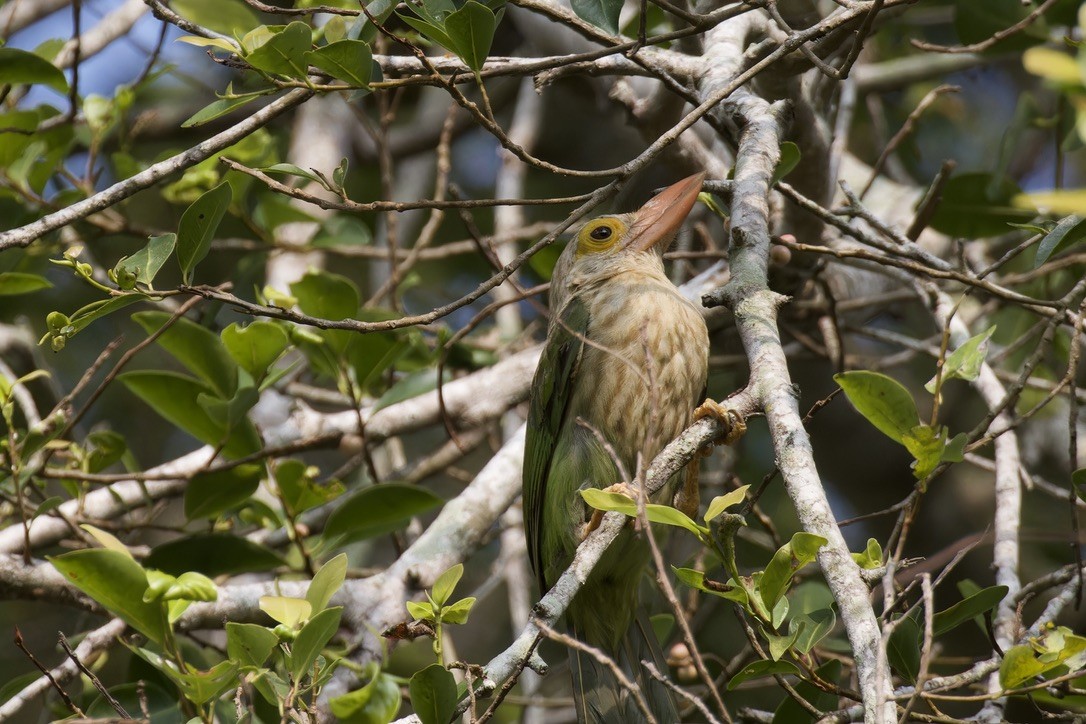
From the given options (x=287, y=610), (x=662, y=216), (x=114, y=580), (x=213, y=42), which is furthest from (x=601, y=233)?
(x=114, y=580)

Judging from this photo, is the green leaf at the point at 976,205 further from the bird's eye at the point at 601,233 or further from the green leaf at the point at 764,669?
the green leaf at the point at 764,669

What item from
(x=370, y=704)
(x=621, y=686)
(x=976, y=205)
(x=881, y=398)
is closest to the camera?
(x=370, y=704)

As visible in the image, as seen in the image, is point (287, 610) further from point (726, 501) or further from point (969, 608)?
point (969, 608)

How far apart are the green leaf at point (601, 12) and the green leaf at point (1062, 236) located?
3.56 ft

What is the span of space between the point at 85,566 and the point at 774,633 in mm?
1304

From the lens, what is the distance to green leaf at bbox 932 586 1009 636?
2.12 metres

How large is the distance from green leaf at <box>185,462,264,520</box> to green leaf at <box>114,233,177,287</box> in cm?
107

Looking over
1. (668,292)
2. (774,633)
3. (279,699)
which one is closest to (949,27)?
(668,292)

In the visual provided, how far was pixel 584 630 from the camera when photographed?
332 centimetres

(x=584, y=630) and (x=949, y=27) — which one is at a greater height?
(x=949, y=27)

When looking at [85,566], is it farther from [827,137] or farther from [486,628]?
[486,628]

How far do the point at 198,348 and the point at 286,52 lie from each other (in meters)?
1.20

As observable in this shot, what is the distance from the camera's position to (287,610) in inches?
78.2

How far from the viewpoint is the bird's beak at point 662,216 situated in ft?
10.9
